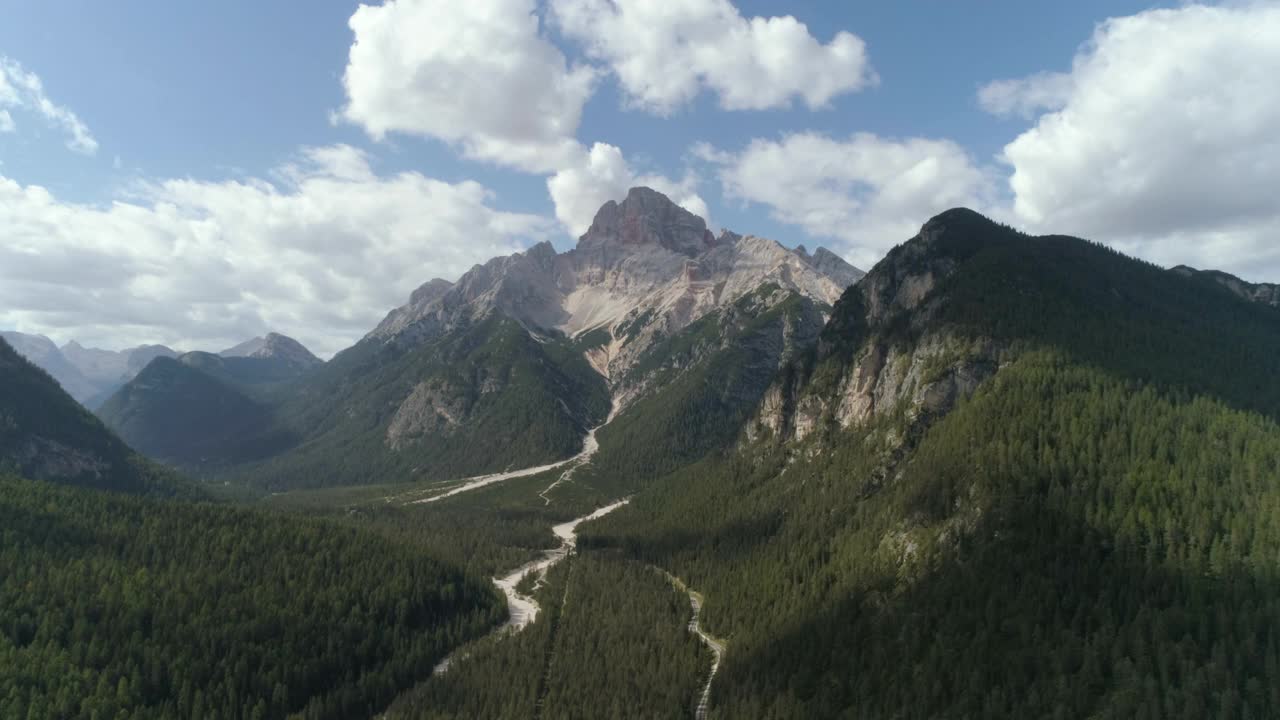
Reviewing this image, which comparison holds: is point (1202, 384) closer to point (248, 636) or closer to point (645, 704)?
point (645, 704)

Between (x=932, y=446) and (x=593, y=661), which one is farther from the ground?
(x=932, y=446)

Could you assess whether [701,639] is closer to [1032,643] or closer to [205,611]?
[1032,643]

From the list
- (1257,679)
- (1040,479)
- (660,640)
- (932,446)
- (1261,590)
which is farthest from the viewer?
(932,446)

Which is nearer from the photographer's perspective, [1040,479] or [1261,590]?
[1261,590]

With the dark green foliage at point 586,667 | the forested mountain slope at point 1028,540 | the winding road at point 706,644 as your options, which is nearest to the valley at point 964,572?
the forested mountain slope at point 1028,540

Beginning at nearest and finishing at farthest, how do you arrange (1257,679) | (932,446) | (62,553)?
(1257,679), (62,553), (932,446)

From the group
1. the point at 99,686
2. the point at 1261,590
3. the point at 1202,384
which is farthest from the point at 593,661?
the point at 1202,384

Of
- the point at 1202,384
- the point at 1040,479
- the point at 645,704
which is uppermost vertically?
the point at 1202,384

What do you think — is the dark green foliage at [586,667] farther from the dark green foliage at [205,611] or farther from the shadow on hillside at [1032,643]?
the dark green foliage at [205,611]
